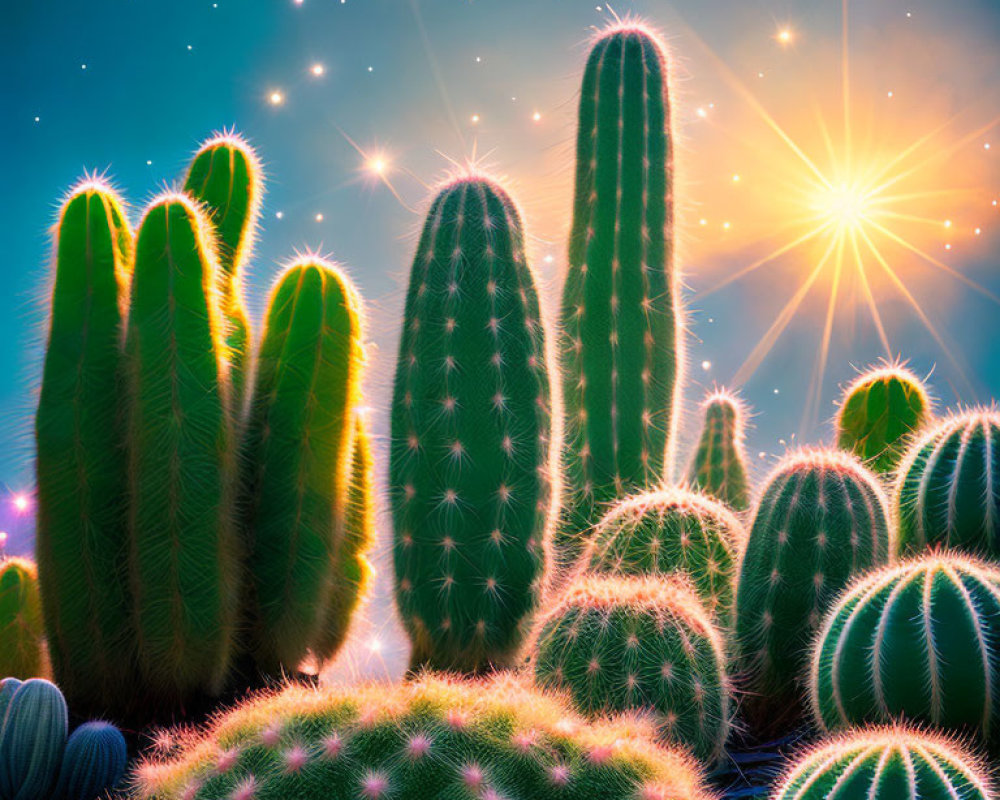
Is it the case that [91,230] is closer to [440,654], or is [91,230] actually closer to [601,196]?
[440,654]

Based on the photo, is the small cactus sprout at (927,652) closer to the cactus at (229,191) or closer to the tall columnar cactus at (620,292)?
the tall columnar cactus at (620,292)

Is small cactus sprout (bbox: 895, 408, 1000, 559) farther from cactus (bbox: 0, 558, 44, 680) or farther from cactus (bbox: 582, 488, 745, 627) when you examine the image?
cactus (bbox: 0, 558, 44, 680)

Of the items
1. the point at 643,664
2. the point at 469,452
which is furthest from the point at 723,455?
the point at 643,664

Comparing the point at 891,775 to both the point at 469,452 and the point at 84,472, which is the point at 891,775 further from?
the point at 84,472

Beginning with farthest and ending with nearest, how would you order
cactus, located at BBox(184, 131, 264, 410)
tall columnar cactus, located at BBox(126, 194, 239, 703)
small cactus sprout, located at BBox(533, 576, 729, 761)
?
cactus, located at BBox(184, 131, 264, 410) < tall columnar cactus, located at BBox(126, 194, 239, 703) < small cactus sprout, located at BBox(533, 576, 729, 761)

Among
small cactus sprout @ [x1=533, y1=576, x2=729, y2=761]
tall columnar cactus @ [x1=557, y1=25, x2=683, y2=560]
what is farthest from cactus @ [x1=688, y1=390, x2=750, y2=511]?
small cactus sprout @ [x1=533, y1=576, x2=729, y2=761]

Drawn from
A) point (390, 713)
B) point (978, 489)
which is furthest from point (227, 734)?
point (978, 489)
